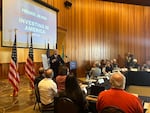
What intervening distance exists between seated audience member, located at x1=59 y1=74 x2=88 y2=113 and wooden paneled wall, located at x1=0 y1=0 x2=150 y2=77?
743 centimetres

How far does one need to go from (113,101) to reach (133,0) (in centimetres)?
1213

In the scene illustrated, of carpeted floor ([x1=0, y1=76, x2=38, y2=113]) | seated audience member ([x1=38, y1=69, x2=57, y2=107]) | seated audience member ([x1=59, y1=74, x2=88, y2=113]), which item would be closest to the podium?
carpeted floor ([x1=0, y1=76, x2=38, y2=113])

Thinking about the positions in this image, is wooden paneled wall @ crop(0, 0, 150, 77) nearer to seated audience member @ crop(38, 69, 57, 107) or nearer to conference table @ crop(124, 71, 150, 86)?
conference table @ crop(124, 71, 150, 86)

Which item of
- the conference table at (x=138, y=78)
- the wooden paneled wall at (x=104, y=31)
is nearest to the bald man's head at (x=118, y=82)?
the conference table at (x=138, y=78)

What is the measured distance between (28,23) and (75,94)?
14.3 ft

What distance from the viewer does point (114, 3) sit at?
46.1 ft

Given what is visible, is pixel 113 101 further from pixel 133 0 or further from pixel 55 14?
pixel 133 0

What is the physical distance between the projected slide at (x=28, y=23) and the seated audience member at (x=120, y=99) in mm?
3957

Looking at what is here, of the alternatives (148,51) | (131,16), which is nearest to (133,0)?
(131,16)

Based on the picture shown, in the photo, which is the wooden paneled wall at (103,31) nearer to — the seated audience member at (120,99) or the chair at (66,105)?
the chair at (66,105)

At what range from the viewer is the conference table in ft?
30.2

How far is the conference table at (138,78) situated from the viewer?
30.2 feet

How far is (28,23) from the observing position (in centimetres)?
699

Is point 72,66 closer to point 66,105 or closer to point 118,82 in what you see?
point 66,105
